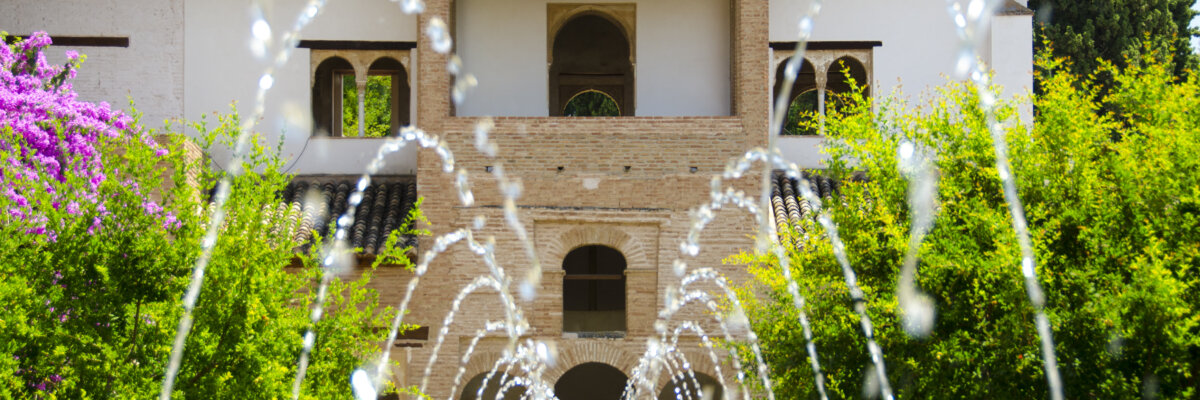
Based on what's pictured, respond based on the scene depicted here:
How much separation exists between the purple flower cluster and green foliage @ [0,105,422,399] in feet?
3.72

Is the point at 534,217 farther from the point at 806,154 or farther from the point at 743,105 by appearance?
the point at 806,154

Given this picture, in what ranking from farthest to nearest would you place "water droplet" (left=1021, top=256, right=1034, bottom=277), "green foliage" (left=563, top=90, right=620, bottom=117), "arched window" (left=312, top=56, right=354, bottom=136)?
1. "green foliage" (left=563, top=90, right=620, bottom=117)
2. "arched window" (left=312, top=56, right=354, bottom=136)
3. "water droplet" (left=1021, top=256, right=1034, bottom=277)

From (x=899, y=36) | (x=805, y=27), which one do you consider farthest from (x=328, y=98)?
(x=899, y=36)

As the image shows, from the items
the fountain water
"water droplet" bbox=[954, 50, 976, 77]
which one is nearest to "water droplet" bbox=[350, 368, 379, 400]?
the fountain water

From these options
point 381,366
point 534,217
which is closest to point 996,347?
point 381,366

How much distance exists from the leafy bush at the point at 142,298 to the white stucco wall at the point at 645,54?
7295 millimetres

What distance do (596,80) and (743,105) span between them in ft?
28.0

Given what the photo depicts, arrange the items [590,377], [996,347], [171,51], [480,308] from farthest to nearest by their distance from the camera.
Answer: [590,377], [171,51], [480,308], [996,347]

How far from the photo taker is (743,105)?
1698 centimetres

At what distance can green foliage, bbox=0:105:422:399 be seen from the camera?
10.2 metres

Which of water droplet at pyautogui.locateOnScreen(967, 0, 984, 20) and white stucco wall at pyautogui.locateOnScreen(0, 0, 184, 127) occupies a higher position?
water droplet at pyautogui.locateOnScreen(967, 0, 984, 20)

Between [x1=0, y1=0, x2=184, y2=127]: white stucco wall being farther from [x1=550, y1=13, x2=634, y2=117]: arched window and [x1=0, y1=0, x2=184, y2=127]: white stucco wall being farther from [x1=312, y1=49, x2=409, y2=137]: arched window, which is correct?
[x1=550, y1=13, x2=634, y2=117]: arched window

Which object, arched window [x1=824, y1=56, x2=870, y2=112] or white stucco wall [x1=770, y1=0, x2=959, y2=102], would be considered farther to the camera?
arched window [x1=824, y1=56, x2=870, y2=112]

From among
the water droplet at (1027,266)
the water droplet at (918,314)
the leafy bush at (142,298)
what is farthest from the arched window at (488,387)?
the water droplet at (1027,266)
